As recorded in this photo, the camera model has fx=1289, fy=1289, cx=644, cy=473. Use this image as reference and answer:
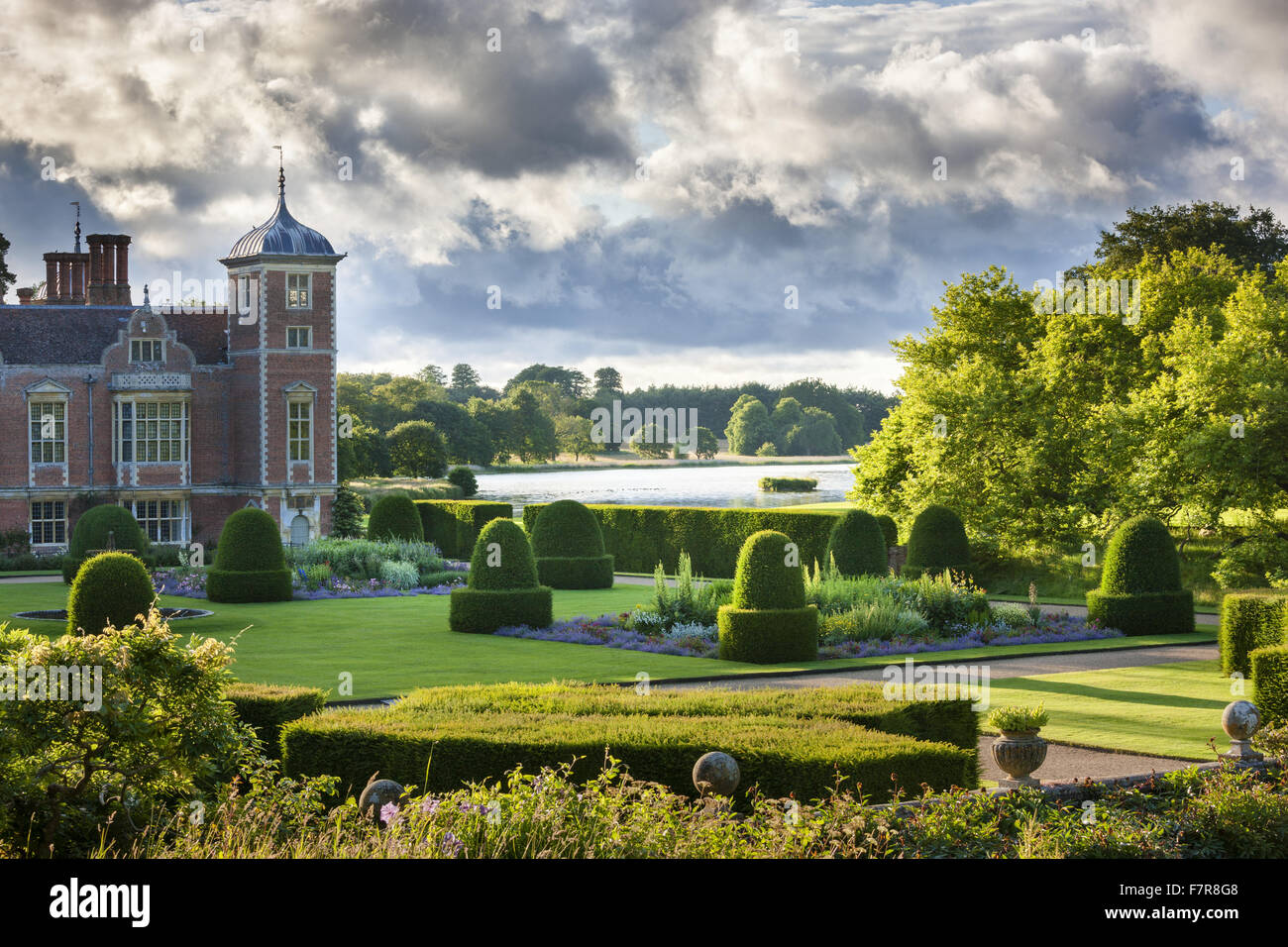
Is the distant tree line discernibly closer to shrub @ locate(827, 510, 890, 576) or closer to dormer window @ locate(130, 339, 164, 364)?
dormer window @ locate(130, 339, 164, 364)

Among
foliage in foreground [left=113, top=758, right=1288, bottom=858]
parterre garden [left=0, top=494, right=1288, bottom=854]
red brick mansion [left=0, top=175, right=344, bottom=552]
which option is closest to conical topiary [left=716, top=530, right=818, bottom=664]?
parterre garden [left=0, top=494, right=1288, bottom=854]

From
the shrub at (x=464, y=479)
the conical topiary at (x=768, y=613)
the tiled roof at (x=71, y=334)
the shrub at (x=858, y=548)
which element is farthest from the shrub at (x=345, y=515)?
the conical topiary at (x=768, y=613)

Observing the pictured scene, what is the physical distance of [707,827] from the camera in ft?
23.3

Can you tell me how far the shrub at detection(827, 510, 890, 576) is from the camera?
24656 millimetres

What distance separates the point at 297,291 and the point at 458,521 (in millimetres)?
8319

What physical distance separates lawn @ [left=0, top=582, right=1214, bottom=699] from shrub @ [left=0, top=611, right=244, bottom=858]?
641cm

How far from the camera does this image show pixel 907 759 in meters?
8.98

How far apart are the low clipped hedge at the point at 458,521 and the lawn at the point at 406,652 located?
12527 millimetres

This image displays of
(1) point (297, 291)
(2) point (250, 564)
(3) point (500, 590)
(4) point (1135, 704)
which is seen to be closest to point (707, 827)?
(4) point (1135, 704)

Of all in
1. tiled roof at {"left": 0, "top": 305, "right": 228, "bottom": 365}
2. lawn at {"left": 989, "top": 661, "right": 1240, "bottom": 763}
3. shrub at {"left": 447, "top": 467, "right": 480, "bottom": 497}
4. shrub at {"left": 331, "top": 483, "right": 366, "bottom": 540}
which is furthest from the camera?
shrub at {"left": 447, "top": 467, "right": 480, "bottom": 497}

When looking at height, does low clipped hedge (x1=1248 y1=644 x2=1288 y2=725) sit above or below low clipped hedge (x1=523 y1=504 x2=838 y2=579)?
below
